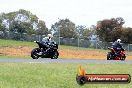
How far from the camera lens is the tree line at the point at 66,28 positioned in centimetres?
8669

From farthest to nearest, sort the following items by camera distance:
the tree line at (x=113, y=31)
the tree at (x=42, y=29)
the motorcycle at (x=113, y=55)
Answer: the tree at (x=42, y=29) < the tree line at (x=113, y=31) < the motorcycle at (x=113, y=55)

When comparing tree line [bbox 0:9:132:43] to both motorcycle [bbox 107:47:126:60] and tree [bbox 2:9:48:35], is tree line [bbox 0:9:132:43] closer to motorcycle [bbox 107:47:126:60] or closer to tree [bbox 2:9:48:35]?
tree [bbox 2:9:48:35]

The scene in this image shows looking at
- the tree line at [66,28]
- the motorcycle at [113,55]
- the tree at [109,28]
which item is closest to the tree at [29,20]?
the tree line at [66,28]

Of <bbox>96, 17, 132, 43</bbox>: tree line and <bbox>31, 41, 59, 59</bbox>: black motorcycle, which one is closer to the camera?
<bbox>31, 41, 59, 59</bbox>: black motorcycle

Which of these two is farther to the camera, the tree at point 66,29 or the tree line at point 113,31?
the tree at point 66,29

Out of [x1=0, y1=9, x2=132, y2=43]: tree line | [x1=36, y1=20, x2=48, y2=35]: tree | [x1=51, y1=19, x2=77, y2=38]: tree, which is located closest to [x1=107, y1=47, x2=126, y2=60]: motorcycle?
[x1=0, y1=9, x2=132, y2=43]: tree line

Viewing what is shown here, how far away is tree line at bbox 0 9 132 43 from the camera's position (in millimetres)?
86688

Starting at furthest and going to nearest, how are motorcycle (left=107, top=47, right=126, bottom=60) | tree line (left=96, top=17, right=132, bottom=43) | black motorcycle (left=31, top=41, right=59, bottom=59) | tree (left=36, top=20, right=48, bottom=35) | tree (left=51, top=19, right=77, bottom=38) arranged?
tree (left=36, top=20, right=48, bottom=35) < tree (left=51, top=19, right=77, bottom=38) < tree line (left=96, top=17, right=132, bottom=43) < motorcycle (left=107, top=47, right=126, bottom=60) < black motorcycle (left=31, top=41, right=59, bottom=59)

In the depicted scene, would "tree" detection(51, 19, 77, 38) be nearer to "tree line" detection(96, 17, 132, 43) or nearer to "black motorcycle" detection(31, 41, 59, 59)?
"tree line" detection(96, 17, 132, 43)

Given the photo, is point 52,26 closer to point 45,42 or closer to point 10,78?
point 45,42

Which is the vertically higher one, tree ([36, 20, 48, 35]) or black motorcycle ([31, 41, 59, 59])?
tree ([36, 20, 48, 35])

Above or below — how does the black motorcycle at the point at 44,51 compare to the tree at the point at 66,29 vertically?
below

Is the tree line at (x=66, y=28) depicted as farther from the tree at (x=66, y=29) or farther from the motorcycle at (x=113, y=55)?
the motorcycle at (x=113, y=55)

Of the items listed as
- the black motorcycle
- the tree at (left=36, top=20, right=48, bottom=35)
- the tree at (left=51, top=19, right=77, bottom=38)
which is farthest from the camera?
the tree at (left=36, top=20, right=48, bottom=35)
